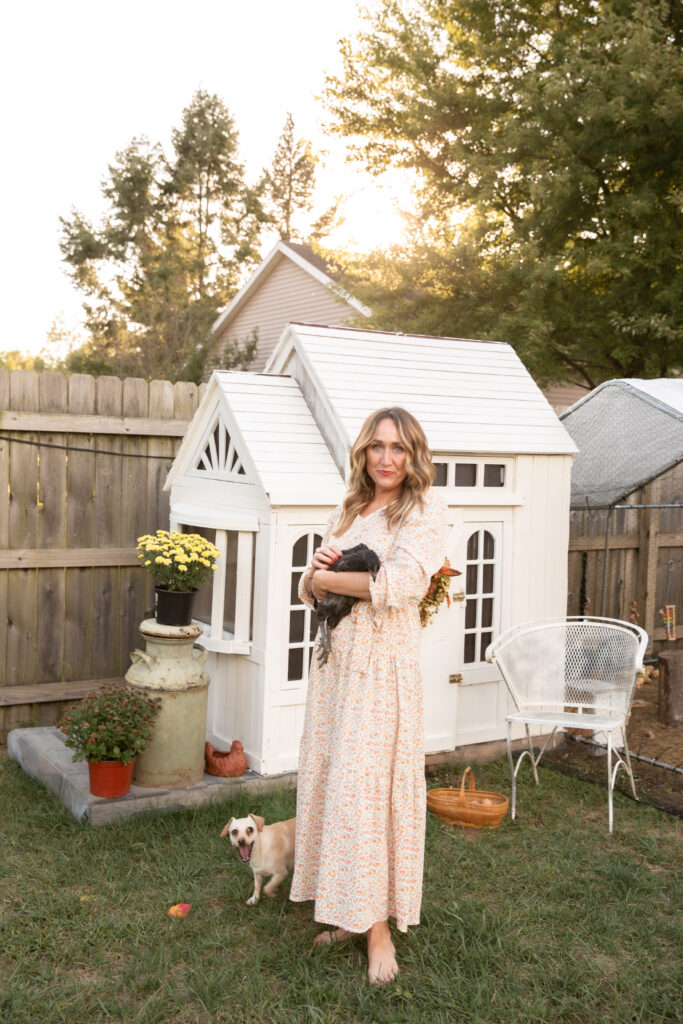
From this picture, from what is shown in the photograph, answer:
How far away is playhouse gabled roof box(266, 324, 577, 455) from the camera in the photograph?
5621 mm

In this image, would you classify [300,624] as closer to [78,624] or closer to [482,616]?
[482,616]

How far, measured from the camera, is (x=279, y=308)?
19.0m

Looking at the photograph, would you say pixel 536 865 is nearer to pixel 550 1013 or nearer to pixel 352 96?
pixel 550 1013

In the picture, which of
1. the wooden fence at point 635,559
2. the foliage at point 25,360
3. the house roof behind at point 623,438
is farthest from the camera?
the foliage at point 25,360

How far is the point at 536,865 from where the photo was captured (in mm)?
4492

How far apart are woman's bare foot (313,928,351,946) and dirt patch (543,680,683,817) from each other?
2.46m

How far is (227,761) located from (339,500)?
5.29 feet

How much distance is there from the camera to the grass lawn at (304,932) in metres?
3.24

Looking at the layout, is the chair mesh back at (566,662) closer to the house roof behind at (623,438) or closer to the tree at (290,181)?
the house roof behind at (623,438)

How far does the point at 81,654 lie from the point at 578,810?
3475 millimetres

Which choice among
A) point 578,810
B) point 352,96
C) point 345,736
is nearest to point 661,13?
point 352,96

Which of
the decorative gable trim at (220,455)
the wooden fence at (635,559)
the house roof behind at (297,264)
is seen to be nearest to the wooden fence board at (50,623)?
the decorative gable trim at (220,455)

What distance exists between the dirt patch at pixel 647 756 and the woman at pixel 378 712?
254 cm

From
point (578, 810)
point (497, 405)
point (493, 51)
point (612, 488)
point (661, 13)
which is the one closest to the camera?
point (578, 810)
